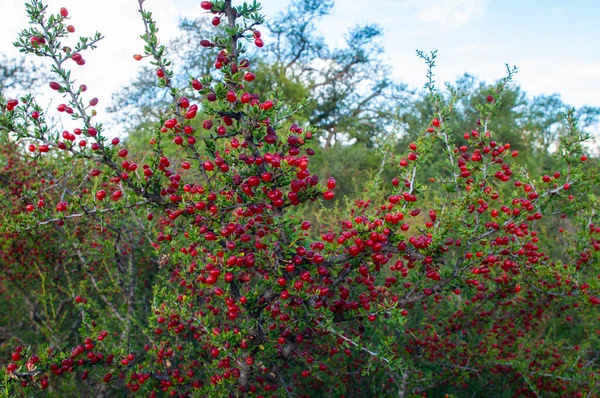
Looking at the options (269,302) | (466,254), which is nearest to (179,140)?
(269,302)

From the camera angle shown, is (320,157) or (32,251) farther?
(320,157)

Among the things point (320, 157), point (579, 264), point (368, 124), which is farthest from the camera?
point (368, 124)

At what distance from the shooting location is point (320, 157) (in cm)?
1220

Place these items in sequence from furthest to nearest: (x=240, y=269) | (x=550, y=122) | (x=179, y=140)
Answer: (x=550, y=122) < (x=240, y=269) < (x=179, y=140)

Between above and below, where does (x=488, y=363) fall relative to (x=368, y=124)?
below

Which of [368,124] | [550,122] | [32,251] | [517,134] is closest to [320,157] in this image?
[368,124]

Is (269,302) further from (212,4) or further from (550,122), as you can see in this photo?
(550,122)

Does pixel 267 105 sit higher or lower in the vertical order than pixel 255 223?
higher

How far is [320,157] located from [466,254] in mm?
10071

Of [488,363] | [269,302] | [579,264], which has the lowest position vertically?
[488,363]

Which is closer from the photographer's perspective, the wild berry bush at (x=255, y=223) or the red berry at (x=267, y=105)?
the red berry at (x=267, y=105)

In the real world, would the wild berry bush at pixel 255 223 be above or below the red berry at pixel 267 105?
below

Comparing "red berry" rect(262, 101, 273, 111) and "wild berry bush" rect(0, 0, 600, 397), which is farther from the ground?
"red berry" rect(262, 101, 273, 111)

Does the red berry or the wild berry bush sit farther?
the wild berry bush
